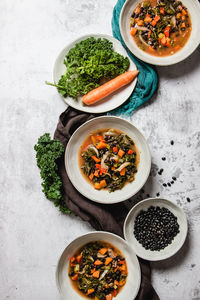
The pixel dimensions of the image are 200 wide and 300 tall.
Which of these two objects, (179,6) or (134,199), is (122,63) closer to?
(179,6)

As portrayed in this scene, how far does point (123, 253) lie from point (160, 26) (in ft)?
9.90

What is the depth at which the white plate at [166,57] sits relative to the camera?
390 cm

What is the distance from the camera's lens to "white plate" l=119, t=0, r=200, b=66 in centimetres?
390

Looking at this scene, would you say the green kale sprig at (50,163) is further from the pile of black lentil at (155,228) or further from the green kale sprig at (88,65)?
the pile of black lentil at (155,228)

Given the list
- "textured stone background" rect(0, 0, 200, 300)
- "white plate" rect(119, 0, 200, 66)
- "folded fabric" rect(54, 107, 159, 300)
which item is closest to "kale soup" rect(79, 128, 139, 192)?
"folded fabric" rect(54, 107, 159, 300)

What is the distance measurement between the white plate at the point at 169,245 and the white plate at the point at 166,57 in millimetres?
1806

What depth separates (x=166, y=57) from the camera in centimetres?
402

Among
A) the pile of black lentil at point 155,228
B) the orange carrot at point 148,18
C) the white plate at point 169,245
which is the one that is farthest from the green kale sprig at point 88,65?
the pile of black lentil at point 155,228

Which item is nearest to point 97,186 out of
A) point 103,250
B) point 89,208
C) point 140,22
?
point 89,208

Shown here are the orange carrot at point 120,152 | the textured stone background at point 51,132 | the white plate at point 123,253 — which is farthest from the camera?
the textured stone background at point 51,132

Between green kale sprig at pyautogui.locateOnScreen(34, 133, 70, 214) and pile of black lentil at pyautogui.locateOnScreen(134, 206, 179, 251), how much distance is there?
98 cm

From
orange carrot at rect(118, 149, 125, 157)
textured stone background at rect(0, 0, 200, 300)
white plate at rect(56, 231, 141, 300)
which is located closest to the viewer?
white plate at rect(56, 231, 141, 300)

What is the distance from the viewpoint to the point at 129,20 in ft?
13.1

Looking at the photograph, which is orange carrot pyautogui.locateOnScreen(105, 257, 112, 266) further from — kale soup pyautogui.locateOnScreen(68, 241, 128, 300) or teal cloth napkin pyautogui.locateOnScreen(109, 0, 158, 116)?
teal cloth napkin pyautogui.locateOnScreen(109, 0, 158, 116)
